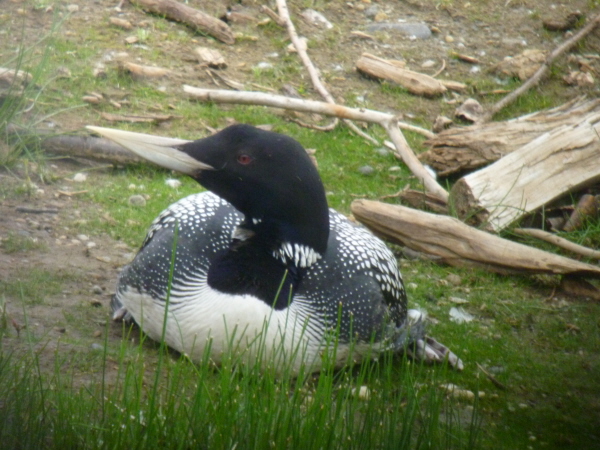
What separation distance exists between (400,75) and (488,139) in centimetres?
173

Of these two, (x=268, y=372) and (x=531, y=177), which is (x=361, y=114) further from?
(x=268, y=372)

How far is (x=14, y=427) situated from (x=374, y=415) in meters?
1.01

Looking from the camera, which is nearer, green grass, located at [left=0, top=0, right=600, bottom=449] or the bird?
green grass, located at [left=0, top=0, right=600, bottom=449]

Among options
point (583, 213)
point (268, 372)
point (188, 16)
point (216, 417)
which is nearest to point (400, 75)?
point (188, 16)

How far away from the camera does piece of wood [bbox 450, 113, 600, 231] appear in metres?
4.91

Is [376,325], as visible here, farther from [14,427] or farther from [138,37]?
[138,37]

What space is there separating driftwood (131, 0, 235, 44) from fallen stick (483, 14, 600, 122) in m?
2.41

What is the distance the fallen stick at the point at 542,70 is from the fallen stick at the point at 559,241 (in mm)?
1613

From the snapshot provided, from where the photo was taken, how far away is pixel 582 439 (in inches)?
120

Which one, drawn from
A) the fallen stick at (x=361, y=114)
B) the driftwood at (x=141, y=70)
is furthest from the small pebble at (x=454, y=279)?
the driftwood at (x=141, y=70)

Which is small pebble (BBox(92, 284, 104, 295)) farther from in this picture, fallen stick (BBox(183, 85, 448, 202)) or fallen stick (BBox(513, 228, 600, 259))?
fallen stick (BBox(513, 228, 600, 259))

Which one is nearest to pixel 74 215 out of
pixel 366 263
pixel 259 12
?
pixel 366 263

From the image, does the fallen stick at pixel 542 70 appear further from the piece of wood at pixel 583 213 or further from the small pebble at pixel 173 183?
the small pebble at pixel 173 183

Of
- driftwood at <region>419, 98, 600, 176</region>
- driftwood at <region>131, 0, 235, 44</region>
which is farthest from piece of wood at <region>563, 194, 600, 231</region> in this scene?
driftwood at <region>131, 0, 235, 44</region>
